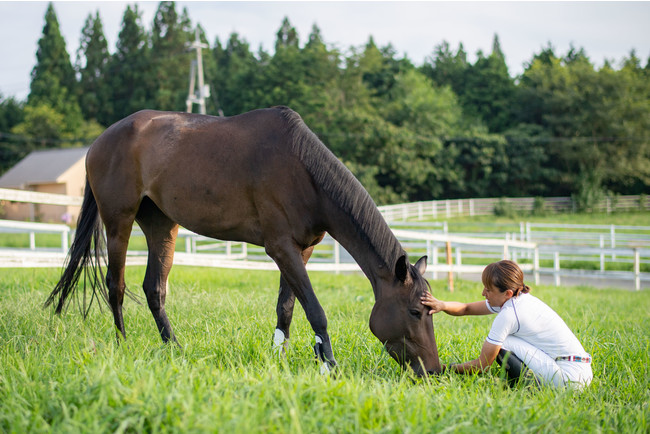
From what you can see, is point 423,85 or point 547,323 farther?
point 423,85

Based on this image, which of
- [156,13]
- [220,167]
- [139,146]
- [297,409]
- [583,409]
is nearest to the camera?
[297,409]

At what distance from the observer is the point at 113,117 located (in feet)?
179

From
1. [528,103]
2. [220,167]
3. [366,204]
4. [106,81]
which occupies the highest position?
[106,81]

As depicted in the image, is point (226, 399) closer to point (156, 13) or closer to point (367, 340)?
point (367, 340)

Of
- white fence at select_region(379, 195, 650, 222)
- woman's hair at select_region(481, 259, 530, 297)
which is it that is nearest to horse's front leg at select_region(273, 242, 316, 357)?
woman's hair at select_region(481, 259, 530, 297)

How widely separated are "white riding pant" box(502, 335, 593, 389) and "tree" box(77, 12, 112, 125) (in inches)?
2171

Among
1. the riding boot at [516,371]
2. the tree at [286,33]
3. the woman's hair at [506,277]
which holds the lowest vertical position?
the riding boot at [516,371]

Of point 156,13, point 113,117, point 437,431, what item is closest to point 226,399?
point 437,431

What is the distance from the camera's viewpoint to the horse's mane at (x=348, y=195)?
3.46 metres

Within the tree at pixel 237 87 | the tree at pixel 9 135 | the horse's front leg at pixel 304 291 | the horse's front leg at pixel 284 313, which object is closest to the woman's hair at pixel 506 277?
the horse's front leg at pixel 304 291

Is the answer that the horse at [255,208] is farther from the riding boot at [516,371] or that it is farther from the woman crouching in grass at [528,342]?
the riding boot at [516,371]

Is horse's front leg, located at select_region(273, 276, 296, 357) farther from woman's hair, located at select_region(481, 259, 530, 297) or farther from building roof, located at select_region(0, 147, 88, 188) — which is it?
building roof, located at select_region(0, 147, 88, 188)

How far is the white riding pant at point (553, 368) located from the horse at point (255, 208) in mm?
533

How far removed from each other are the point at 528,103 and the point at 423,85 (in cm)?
949
